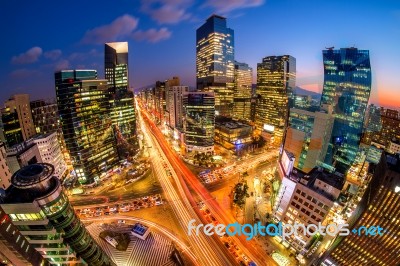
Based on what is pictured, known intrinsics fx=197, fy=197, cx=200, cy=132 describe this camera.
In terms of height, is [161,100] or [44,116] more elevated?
[161,100]

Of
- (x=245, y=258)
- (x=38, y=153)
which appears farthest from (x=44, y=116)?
(x=245, y=258)

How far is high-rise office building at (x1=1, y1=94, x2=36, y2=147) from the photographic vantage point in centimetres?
8406

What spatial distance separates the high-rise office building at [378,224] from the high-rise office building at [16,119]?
119 metres

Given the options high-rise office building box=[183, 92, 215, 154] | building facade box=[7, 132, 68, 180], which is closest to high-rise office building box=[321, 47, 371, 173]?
high-rise office building box=[183, 92, 215, 154]

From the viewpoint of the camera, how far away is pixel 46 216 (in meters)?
32.7

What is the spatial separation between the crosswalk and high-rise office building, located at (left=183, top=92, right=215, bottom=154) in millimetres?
57177

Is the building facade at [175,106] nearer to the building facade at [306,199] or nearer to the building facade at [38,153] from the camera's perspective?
the building facade at [38,153]

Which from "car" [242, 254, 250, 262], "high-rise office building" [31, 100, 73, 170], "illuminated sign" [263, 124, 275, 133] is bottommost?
"car" [242, 254, 250, 262]

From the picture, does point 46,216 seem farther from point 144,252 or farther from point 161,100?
point 161,100

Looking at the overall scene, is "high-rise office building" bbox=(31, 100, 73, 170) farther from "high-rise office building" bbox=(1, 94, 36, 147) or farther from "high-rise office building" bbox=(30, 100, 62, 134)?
"high-rise office building" bbox=(1, 94, 36, 147)

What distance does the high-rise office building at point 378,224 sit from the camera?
110ft

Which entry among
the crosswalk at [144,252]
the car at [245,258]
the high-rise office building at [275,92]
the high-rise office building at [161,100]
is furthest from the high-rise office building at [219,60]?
the car at [245,258]

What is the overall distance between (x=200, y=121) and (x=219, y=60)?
3614 inches

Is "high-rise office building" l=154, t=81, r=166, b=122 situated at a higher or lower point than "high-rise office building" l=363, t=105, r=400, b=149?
higher
